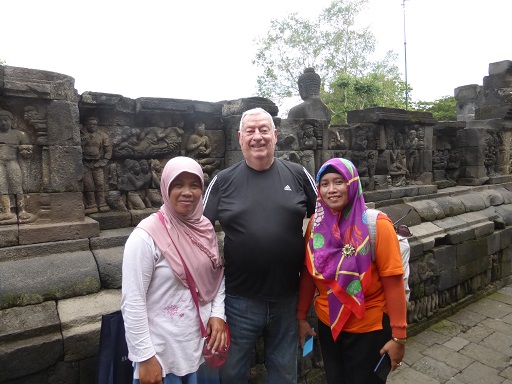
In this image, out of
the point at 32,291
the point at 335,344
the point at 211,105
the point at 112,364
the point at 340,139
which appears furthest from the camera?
the point at 340,139

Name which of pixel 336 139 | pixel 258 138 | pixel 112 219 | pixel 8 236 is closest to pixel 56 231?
pixel 8 236

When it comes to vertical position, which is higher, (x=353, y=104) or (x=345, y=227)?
(x=353, y=104)

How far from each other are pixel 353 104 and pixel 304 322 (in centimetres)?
2252

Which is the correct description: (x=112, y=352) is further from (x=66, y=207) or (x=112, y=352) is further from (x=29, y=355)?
(x=66, y=207)

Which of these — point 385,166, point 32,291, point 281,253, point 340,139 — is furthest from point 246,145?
point 385,166

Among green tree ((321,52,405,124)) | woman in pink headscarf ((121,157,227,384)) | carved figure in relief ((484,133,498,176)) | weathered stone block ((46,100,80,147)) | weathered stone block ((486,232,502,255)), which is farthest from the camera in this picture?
green tree ((321,52,405,124))

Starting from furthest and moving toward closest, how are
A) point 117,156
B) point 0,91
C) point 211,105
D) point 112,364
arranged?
point 211,105 < point 117,156 < point 0,91 < point 112,364

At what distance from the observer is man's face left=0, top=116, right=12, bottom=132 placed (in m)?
3.02

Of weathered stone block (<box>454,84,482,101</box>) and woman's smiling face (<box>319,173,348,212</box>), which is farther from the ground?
weathered stone block (<box>454,84,482,101</box>)

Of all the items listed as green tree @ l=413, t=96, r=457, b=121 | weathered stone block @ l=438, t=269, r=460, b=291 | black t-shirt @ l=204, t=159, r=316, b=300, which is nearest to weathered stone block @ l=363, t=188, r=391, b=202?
weathered stone block @ l=438, t=269, r=460, b=291

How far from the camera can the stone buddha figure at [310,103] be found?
9059 mm

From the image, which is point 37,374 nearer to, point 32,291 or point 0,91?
point 32,291

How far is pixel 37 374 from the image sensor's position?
237 cm

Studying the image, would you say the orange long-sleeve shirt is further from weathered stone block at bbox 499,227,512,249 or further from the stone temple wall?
weathered stone block at bbox 499,227,512,249
